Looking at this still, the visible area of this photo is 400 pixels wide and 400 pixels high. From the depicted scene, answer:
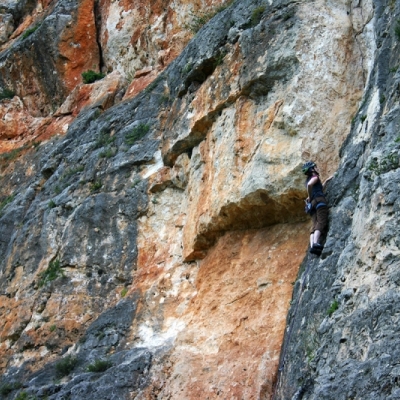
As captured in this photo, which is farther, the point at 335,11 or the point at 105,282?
the point at 105,282

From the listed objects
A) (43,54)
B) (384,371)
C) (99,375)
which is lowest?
(99,375)

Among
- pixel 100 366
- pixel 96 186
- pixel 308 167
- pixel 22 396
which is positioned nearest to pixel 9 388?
pixel 22 396

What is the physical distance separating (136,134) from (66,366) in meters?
5.88

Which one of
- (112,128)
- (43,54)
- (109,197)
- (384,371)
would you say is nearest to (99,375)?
(109,197)

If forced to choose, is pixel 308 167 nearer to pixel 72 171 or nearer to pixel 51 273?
pixel 51 273

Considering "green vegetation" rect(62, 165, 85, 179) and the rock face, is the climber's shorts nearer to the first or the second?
the rock face

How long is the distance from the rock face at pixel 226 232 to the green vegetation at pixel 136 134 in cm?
3

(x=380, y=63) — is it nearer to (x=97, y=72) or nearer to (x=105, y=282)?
(x=105, y=282)

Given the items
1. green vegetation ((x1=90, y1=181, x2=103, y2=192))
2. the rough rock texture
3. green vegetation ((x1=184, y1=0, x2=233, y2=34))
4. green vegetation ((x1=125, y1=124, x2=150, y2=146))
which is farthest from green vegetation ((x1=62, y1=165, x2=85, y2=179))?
the rough rock texture

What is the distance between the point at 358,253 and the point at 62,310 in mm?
7380

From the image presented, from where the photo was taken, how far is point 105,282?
44.4ft

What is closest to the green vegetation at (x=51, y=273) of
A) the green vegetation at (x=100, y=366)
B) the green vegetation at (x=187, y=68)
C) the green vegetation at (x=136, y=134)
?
the green vegetation at (x=100, y=366)

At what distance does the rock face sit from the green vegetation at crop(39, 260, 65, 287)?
0.04 meters

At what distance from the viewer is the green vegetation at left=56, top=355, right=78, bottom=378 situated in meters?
12.1
